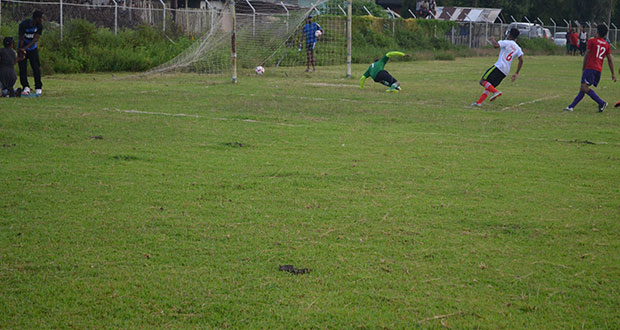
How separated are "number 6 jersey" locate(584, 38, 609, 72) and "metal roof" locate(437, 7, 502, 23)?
4373cm

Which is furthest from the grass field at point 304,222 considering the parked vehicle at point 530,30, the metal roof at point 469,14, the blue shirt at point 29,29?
the metal roof at point 469,14

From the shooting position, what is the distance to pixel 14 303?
3723 mm

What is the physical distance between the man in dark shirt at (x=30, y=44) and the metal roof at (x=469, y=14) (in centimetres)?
4746

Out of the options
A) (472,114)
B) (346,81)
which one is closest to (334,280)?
(472,114)

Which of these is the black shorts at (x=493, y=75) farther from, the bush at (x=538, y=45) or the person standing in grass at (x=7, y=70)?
the bush at (x=538, y=45)

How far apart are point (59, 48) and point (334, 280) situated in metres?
Answer: 19.5

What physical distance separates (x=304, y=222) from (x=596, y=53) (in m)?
10.8

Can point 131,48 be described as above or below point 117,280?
above

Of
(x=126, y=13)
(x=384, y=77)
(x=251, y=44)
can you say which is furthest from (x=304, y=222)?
(x=126, y=13)

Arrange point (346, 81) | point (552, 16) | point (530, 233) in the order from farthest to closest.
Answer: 1. point (552, 16)
2. point (346, 81)
3. point (530, 233)

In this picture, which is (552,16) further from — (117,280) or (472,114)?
(117,280)

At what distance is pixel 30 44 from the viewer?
13.7m

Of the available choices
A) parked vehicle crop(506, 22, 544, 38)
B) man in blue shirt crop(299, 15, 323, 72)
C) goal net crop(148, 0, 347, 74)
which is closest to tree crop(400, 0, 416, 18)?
parked vehicle crop(506, 22, 544, 38)

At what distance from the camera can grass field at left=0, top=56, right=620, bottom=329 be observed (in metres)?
3.77
